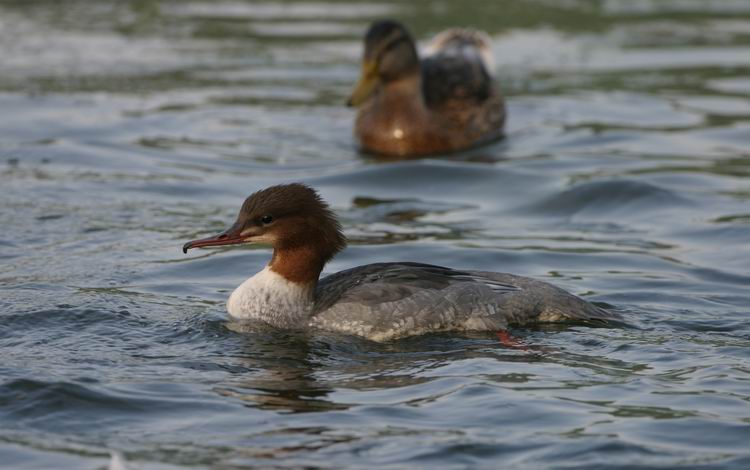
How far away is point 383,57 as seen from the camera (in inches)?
593

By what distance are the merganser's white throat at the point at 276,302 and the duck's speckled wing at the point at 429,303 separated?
10cm

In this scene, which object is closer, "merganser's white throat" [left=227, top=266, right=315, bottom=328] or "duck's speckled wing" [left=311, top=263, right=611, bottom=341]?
"duck's speckled wing" [left=311, top=263, right=611, bottom=341]

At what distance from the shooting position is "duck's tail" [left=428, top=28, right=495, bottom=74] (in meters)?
16.8

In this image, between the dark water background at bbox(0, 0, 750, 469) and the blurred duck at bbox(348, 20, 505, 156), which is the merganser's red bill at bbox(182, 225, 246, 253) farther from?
the blurred duck at bbox(348, 20, 505, 156)

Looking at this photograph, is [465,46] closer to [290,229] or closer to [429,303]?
[290,229]

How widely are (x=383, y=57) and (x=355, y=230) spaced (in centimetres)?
347

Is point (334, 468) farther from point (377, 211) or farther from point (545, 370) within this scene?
point (377, 211)

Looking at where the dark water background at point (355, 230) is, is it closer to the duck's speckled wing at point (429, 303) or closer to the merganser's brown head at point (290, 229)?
the duck's speckled wing at point (429, 303)

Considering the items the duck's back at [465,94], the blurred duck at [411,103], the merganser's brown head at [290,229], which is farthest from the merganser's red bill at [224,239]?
the duck's back at [465,94]

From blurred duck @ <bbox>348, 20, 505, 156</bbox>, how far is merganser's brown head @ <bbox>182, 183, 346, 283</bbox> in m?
5.95

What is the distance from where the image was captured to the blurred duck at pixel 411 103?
15.0 metres

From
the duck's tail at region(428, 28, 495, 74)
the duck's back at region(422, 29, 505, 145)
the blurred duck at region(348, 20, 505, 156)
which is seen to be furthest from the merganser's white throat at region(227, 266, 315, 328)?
the duck's tail at region(428, 28, 495, 74)

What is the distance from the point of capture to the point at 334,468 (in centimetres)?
664

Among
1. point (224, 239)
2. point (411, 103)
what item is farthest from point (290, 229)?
point (411, 103)
